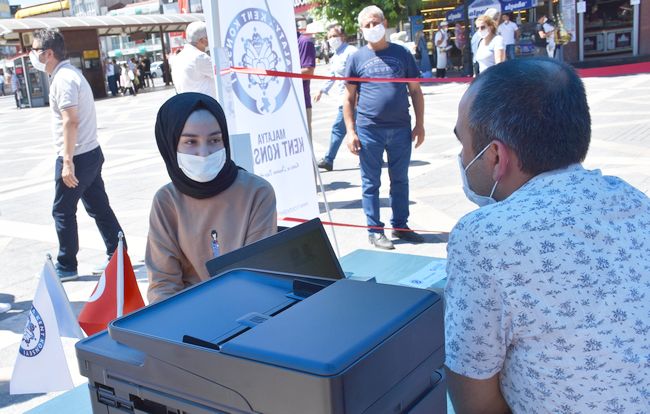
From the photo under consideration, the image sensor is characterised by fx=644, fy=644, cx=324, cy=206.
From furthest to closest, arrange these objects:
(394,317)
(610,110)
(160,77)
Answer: (160,77) → (610,110) → (394,317)

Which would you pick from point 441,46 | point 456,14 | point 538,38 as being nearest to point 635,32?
point 538,38

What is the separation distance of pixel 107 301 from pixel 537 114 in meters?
1.83

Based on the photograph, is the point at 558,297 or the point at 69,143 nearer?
the point at 558,297

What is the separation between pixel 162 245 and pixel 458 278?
1369 millimetres

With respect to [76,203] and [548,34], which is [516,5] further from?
[76,203]

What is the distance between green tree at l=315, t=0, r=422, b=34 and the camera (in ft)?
61.6

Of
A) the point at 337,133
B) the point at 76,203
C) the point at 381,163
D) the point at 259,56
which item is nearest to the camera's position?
the point at 259,56

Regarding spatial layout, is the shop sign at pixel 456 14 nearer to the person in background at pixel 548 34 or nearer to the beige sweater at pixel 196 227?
the person in background at pixel 548 34

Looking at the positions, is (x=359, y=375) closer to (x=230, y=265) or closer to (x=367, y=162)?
(x=230, y=265)

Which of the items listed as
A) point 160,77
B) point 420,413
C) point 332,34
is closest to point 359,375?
point 420,413

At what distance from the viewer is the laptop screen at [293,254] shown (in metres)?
1.47

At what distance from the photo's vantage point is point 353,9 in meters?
19.0

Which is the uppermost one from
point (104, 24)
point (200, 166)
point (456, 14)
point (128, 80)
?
point (104, 24)

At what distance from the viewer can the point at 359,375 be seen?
2.88 feet
